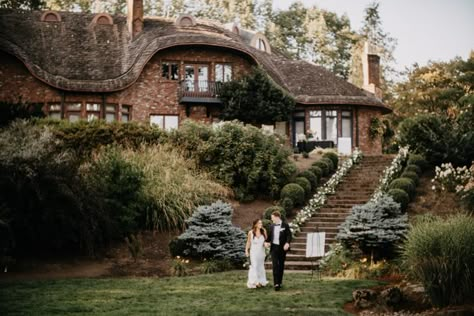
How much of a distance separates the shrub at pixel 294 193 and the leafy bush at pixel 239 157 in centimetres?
53

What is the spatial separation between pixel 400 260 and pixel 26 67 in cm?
2180

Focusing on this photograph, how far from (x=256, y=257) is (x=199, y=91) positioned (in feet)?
67.3

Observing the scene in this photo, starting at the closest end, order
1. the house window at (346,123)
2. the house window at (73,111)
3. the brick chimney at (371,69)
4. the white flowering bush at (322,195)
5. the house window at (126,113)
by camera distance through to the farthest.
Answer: the white flowering bush at (322,195) → the house window at (73,111) → the house window at (126,113) → the house window at (346,123) → the brick chimney at (371,69)

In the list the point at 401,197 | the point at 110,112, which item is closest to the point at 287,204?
the point at 401,197

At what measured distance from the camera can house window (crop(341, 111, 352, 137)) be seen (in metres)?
37.5

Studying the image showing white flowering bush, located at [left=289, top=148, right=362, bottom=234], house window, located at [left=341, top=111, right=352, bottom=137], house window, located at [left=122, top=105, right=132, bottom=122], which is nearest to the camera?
white flowering bush, located at [left=289, top=148, right=362, bottom=234]

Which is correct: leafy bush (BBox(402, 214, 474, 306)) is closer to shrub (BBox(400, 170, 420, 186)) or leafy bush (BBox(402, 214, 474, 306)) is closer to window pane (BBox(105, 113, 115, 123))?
shrub (BBox(400, 170, 420, 186))

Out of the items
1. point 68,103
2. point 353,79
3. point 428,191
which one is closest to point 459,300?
point 428,191

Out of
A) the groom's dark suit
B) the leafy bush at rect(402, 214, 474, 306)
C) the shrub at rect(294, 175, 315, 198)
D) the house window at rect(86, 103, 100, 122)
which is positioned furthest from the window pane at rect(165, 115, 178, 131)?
the leafy bush at rect(402, 214, 474, 306)

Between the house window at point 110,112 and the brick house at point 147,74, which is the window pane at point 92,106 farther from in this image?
the house window at point 110,112

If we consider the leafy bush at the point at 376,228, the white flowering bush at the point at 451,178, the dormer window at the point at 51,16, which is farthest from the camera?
the dormer window at the point at 51,16

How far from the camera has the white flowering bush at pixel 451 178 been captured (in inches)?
948

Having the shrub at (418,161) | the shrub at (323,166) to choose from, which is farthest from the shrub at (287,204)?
the shrub at (418,161)

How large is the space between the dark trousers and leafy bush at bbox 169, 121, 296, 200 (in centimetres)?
1071
